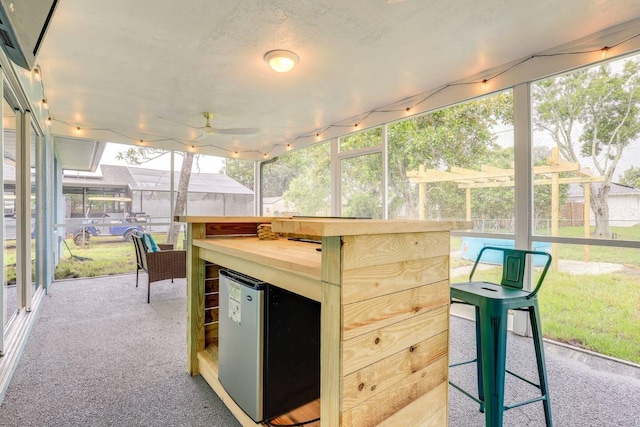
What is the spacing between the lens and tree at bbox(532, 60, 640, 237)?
242 centimetres

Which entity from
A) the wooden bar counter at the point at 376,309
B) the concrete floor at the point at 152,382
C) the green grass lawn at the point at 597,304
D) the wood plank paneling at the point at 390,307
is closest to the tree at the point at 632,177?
the green grass lawn at the point at 597,304

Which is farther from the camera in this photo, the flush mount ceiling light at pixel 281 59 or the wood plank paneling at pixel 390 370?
the flush mount ceiling light at pixel 281 59

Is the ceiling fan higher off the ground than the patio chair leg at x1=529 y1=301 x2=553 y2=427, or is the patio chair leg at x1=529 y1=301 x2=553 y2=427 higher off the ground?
the ceiling fan

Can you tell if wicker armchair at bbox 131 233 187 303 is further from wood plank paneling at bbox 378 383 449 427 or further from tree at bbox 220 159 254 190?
wood plank paneling at bbox 378 383 449 427

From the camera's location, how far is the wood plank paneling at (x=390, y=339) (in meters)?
0.97

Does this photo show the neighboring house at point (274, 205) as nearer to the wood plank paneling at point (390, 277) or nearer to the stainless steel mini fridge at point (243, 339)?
the stainless steel mini fridge at point (243, 339)

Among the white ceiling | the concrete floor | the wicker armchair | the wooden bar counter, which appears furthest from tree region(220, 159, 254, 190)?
the wooden bar counter

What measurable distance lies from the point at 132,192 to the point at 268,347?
5.21m

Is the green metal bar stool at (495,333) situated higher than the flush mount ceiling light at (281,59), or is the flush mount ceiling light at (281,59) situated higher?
the flush mount ceiling light at (281,59)

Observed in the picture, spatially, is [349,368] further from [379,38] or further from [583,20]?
[583,20]

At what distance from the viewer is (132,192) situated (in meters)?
5.52

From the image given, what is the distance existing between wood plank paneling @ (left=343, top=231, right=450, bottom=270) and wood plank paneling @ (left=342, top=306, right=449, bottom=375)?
9.2 inches

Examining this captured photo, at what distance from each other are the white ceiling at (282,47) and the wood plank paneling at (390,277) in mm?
1832

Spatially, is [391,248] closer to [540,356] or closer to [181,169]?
[540,356]
